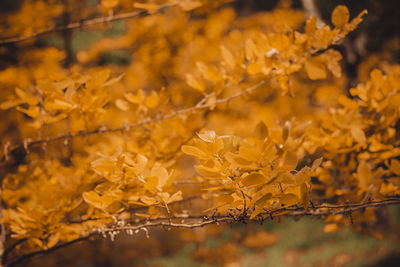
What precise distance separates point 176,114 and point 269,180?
58cm

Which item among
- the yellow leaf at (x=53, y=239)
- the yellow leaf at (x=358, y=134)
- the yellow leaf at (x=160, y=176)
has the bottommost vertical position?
the yellow leaf at (x=53, y=239)

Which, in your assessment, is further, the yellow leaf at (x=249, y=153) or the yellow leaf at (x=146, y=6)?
the yellow leaf at (x=146, y=6)

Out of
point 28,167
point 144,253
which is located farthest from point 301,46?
point 144,253

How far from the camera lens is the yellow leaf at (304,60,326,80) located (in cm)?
101

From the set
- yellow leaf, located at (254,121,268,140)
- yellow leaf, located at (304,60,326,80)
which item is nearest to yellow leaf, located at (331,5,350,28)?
yellow leaf, located at (304,60,326,80)

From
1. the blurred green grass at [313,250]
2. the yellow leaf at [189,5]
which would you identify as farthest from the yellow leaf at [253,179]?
the blurred green grass at [313,250]

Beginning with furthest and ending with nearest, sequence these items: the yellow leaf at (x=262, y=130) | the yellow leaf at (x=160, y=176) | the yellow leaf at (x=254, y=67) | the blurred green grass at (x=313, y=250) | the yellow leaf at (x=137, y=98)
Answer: the blurred green grass at (x=313, y=250)
the yellow leaf at (x=137, y=98)
the yellow leaf at (x=254, y=67)
the yellow leaf at (x=262, y=130)
the yellow leaf at (x=160, y=176)

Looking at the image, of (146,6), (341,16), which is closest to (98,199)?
(146,6)

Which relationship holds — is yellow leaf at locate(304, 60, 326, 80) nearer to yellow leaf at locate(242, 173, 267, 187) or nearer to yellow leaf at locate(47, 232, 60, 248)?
yellow leaf at locate(242, 173, 267, 187)

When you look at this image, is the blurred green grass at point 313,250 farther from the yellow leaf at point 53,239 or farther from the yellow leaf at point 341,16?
the yellow leaf at point 53,239

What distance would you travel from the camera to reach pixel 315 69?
1.02 metres

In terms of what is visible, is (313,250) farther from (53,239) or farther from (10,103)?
(10,103)

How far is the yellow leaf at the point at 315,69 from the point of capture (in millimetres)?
1010

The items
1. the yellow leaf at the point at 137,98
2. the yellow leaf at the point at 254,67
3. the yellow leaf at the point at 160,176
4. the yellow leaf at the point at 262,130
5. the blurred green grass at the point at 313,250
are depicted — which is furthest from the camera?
the blurred green grass at the point at 313,250
